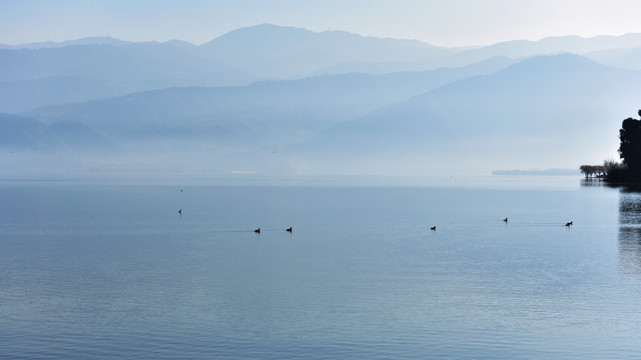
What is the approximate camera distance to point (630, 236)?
89375 millimetres

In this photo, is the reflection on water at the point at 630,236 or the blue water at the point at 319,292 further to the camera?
the reflection on water at the point at 630,236

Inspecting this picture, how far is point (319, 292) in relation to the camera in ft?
169

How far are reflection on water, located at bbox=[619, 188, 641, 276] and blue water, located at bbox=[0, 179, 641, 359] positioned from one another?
296 millimetres

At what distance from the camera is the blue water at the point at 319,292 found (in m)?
38.1

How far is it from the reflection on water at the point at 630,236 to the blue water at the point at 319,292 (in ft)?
0.97

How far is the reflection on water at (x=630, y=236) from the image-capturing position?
6525 cm

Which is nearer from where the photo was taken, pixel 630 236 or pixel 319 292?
pixel 319 292

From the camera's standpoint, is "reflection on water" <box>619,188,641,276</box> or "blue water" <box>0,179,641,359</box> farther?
"reflection on water" <box>619,188,641,276</box>

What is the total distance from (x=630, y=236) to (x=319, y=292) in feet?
170

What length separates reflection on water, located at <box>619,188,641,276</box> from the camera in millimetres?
65250

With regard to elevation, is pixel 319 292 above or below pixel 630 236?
below

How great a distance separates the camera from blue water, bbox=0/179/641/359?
38.1m

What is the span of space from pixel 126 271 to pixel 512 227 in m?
60.7

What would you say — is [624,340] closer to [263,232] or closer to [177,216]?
[263,232]
